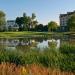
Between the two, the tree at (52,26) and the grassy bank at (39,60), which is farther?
the tree at (52,26)

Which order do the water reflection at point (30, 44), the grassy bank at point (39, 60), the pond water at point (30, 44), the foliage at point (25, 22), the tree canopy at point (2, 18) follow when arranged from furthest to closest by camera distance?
the foliage at point (25, 22) < the tree canopy at point (2, 18) < the water reflection at point (30, 44) < the pond water at point (30, 44) < the grassy bank at point (39, 60)

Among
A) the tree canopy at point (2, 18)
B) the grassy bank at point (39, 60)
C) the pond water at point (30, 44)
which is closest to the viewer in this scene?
the grassy bank at point (39, 60)

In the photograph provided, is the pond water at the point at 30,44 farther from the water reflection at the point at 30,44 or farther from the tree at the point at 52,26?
the tree at the point at 52,26

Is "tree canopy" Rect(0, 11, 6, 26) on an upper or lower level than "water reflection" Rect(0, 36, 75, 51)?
upper

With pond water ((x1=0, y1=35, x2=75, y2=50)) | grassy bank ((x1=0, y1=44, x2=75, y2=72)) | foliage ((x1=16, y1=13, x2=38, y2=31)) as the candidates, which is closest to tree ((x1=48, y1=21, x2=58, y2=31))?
foliage ((x1=16, y1=13, x2=38, y2=31))

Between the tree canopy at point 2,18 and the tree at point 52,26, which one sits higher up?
the tree canopy at point 2,18

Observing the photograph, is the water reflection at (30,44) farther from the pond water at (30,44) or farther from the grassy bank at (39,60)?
the grassy bank at (39,60)

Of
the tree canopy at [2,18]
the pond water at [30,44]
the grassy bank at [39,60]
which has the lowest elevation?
the pond water at [30,44]

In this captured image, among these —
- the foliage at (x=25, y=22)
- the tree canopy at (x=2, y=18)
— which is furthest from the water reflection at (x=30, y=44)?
the foliage at (x=25, y=22)

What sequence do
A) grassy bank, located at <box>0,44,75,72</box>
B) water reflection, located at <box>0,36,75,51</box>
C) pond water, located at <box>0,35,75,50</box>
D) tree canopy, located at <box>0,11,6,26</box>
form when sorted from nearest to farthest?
grassy bank, located at <box>0,44,75,72</box>, pond water, located at <box>0,35,75,50</box>, water reflection, located at <box>0,36,75,51</box>, tree canopy, located at <box>0,11,6,26</box>

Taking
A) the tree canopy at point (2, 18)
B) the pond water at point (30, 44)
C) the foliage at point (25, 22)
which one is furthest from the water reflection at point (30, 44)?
the foliage at point (25, 22)

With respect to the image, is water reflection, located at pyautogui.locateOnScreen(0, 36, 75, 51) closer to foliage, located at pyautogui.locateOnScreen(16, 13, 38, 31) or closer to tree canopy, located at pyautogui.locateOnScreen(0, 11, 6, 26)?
tree canopy, located at pyautogui.locateOnScreen(0, 11, 6, 26)

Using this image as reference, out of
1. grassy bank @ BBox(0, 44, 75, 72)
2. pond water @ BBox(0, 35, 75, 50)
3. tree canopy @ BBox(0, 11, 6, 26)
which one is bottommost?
pond water @ BBox(0, 35, 75, 50)

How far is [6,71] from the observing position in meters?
4.80
